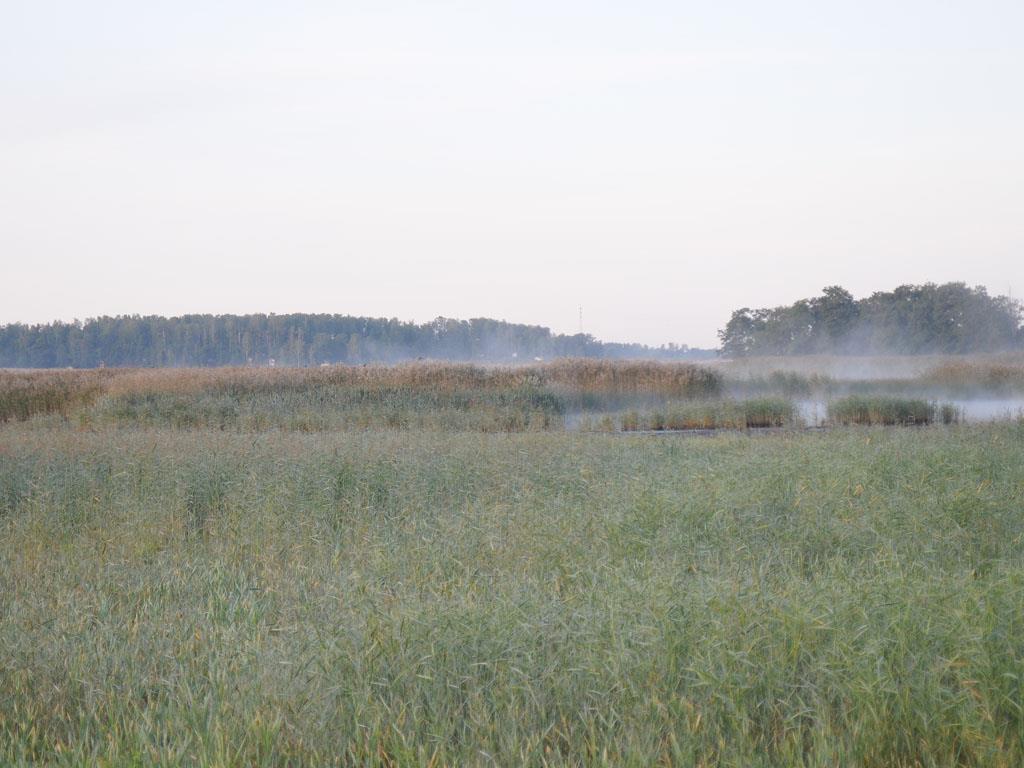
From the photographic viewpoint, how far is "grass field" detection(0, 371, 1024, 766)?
3.54 meters

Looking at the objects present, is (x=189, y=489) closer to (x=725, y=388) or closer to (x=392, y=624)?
(x=392, y=624)

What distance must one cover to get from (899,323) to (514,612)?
4345 centimetres

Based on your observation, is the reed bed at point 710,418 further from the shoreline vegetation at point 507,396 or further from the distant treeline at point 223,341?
the distant treeline at point 223,341

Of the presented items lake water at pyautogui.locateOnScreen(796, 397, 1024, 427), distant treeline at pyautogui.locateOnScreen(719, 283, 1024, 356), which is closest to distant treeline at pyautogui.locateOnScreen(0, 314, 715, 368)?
distant treeline at pyautogui.locateOnScreen(719, 283, 1024, 356)

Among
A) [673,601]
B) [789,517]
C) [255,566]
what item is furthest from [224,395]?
[673,601]

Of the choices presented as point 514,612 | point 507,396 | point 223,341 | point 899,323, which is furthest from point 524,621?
point 223,341

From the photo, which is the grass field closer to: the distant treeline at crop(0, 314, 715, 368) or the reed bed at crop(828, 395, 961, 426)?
the reed bed at crop(828, 395, 961, 426)

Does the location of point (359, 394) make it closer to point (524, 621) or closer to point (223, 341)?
point (524, 621)

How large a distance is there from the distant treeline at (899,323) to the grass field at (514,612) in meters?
33.2

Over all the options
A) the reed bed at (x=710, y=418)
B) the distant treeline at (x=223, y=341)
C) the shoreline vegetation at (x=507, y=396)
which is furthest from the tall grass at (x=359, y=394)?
the distant treeline at (x=223, y=341)

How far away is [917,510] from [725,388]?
19.8 m

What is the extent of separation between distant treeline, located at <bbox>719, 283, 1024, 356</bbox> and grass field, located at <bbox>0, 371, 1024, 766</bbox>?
33177mm

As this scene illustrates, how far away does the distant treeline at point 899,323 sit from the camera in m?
39.4

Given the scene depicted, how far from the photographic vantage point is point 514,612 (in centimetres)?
452
